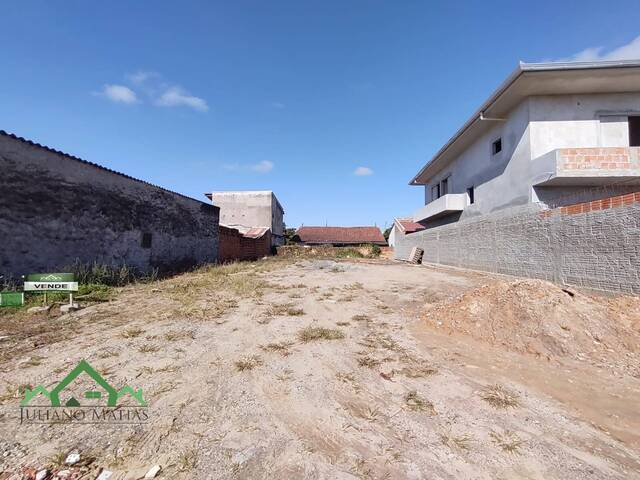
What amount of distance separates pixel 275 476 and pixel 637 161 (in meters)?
A: 14.9

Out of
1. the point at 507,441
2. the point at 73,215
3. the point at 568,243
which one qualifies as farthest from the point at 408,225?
the point at 507,441

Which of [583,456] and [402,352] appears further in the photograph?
[402,352]

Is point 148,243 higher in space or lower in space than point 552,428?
higher

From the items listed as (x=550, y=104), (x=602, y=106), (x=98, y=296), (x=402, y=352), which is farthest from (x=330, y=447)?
(x=602, y=106)

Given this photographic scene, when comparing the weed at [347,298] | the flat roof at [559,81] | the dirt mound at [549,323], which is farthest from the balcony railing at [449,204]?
the dirt mound at [549,323]

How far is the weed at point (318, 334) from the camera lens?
440cm

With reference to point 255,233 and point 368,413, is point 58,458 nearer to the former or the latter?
point 368,413

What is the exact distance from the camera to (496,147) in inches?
Result: 592

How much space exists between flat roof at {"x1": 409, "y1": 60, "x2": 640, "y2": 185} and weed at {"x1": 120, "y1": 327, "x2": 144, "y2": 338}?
1362 cm

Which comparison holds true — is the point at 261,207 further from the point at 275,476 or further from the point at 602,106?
the point at 275,476

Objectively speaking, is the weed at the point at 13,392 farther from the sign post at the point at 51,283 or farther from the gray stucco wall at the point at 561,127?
the gray stucco wall at the point at 561,127

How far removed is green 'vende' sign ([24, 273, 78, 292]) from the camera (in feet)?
17.8

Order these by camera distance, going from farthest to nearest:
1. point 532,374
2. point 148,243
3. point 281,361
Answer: point 148,243, point 281,361, point 532,374

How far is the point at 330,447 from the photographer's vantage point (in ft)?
6.75
